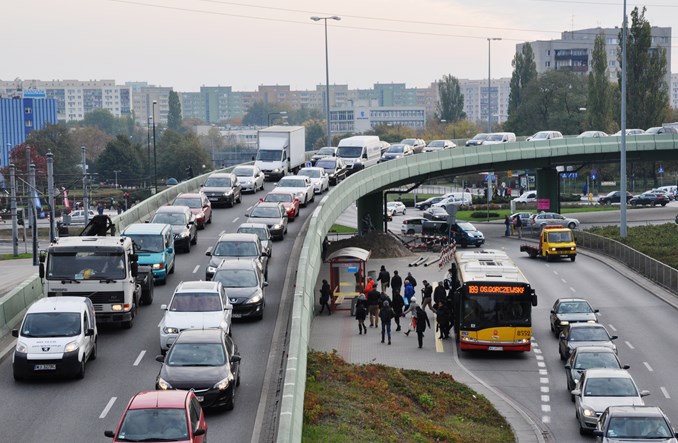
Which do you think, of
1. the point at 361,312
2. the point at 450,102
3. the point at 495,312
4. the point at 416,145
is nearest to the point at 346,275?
the point at 361,312

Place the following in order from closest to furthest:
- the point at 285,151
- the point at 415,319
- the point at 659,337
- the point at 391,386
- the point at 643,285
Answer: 1. the point at 391,386
2. the point at 415,319
3. the point at 659,337
4. the point at 643,285
5. the point at 285,151

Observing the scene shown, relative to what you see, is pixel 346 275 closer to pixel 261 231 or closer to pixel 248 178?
pixel 261 231

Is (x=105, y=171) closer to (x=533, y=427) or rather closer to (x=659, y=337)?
(x=659, y=337)

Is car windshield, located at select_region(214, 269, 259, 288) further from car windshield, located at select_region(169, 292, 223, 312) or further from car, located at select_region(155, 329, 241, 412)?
car, located at select_region(155, 329, 241, 412)

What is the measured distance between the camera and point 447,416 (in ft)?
95.0

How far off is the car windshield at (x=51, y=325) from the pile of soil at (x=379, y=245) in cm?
4186

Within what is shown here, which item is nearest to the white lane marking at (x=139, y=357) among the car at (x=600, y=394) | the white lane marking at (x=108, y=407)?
the white lane marking at (x=108, y=407)

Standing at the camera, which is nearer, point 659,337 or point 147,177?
point 659,337

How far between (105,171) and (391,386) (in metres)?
102

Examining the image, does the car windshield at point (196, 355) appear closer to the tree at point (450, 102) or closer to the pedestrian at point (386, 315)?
the pedestrian at point (386, 315)

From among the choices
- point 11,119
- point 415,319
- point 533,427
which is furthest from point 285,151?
point 11,119

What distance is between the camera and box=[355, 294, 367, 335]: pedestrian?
38.5m

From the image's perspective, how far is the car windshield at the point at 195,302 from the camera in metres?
27.6

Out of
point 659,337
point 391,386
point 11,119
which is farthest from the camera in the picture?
point 11,119
